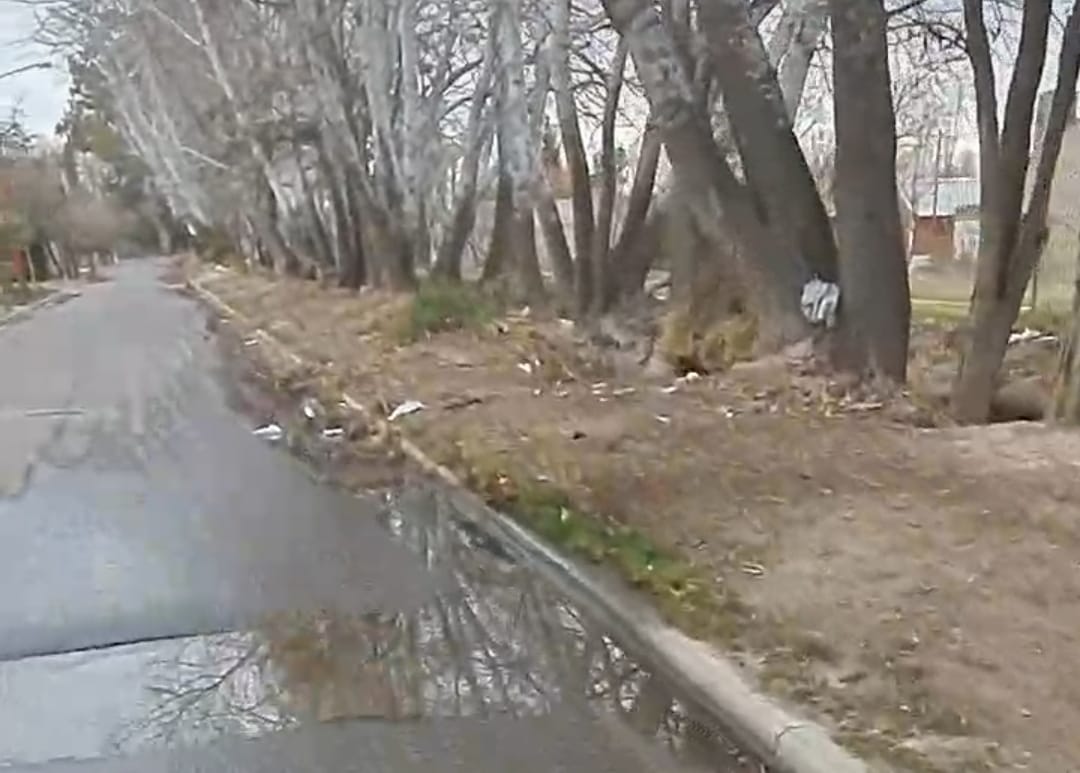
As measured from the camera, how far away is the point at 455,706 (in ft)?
20.0

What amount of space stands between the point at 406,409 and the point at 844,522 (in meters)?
6.82

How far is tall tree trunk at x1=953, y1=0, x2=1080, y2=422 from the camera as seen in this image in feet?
41.1

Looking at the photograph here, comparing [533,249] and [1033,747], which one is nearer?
[1033,747]

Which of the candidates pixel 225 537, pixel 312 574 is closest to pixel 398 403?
pixel 225 537

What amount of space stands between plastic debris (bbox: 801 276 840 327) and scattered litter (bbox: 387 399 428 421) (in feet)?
12.8

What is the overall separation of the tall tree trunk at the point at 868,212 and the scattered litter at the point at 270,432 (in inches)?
218

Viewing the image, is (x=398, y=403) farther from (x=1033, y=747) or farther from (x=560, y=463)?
(x=1033, y=747)

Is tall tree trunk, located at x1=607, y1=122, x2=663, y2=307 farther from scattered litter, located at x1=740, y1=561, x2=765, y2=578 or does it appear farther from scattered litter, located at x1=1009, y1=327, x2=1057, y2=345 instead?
scattered litter, located at x1=740, y1=561, x2=765, y2=578

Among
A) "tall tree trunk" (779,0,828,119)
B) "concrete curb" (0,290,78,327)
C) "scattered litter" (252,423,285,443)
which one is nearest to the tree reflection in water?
"scattered litter" (252,423,285,443)

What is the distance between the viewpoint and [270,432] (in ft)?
49.2

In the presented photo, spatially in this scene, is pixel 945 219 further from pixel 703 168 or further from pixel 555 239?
pixel 703 168

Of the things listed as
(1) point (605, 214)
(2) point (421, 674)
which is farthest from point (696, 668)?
(1) point (605, 214)

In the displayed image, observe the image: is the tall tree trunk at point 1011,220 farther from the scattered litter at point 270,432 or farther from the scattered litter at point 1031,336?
the scattered litter at point 1031,336

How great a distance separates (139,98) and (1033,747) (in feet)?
141
